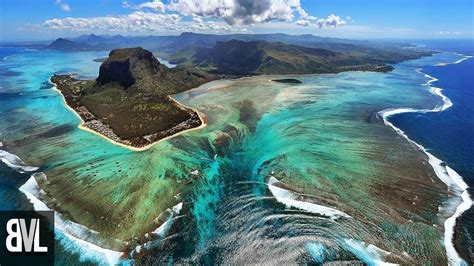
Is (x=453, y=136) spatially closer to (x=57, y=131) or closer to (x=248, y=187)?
(x=248, y=187)

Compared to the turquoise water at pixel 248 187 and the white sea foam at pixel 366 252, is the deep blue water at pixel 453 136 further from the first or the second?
the white sea foam at pixel 366 252

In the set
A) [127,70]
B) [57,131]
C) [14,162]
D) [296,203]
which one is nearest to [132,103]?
[57,131]

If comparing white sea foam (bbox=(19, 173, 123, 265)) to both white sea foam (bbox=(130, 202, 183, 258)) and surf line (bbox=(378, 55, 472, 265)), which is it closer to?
white sea foam (bbox=(130, 202, 183, 258))

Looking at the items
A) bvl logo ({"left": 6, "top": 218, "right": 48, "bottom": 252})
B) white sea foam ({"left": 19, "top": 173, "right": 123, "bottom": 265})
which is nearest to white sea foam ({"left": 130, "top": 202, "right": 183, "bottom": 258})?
white sea foam ({"left": 19, "top": 173, "right": 123, "bottom": 265})

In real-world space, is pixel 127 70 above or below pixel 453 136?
above

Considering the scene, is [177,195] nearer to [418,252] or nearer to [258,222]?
[258,222]

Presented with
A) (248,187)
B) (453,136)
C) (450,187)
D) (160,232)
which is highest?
(453,136)

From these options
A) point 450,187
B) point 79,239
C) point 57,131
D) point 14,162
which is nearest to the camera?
point 79,239

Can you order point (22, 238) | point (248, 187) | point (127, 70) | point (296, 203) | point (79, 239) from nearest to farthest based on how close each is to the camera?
point (22, 238), point (79, 239), point (296, 203), point (248, 187), point (127, 70)
